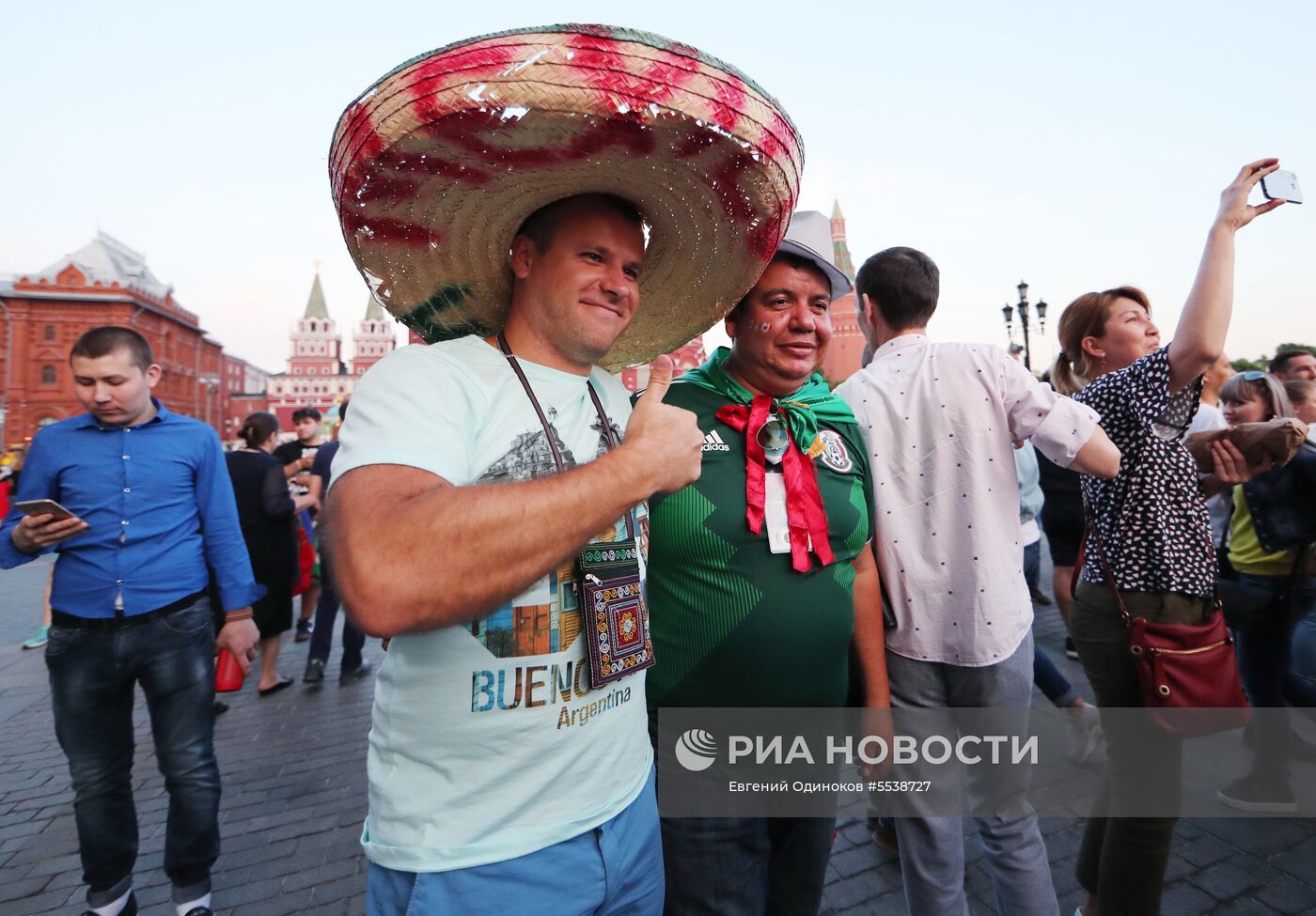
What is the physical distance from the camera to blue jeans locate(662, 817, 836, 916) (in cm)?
184

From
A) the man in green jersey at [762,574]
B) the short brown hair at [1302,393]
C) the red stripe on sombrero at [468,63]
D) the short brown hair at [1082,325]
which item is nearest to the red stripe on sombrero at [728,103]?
the red stripe on sombrero at [468,63]

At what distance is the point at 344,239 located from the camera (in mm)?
1536

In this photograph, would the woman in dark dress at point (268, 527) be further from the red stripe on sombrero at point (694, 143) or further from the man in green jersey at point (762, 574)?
the red stripe on sombrero at point (694, 143)

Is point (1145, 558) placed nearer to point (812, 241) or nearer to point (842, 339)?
point (812, 241)

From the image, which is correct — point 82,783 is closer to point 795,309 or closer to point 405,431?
point 405,431

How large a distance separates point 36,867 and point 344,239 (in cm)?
371

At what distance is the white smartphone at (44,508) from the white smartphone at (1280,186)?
4.38 meters

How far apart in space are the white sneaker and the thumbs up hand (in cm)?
372

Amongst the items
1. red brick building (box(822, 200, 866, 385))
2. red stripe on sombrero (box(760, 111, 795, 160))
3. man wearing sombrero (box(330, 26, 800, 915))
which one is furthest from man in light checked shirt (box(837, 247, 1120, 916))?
red brick building (box(822, 200, 866, 385))

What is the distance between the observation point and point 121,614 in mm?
2629

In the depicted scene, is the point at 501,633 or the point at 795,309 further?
the point at 795,309

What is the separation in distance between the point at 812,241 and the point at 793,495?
83cm

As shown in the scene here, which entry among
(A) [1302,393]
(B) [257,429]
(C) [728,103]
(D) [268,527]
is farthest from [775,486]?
(B) [257,429]

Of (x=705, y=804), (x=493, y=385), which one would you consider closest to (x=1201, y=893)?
(x=705, y=804)
